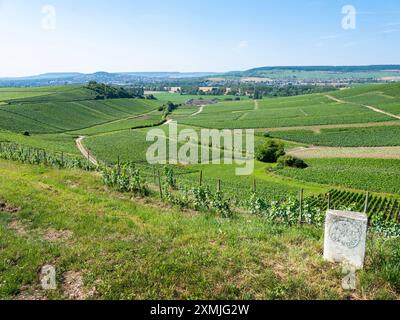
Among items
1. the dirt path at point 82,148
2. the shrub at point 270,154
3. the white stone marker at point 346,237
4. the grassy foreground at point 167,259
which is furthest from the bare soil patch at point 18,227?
the shrub at point 270,154

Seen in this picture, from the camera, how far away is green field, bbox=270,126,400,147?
2776 inches

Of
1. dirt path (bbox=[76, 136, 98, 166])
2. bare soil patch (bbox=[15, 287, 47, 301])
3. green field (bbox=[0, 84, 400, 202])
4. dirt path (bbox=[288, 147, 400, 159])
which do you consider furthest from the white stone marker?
dirt path (bbox=[288, 147, 400, 159])

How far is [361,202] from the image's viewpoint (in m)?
35.1

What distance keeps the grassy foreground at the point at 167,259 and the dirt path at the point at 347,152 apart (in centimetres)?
5395

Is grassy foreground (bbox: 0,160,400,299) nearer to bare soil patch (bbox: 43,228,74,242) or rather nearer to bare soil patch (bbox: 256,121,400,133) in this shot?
bare soil patch (bbox: 43,228,74,242)

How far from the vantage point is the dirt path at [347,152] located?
58.9 meters

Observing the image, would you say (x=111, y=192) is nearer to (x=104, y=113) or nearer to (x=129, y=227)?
(x=129, y=227)

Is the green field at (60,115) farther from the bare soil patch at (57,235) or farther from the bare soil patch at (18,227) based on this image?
the bare soil patch at (57,235)

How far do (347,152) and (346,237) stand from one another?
6076 cm

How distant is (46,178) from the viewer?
1848 centimetres

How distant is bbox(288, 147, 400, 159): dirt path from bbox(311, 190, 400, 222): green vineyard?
75.3ft

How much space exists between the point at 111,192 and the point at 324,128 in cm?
8141

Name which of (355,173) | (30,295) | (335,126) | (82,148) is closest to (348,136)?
(335,126)
